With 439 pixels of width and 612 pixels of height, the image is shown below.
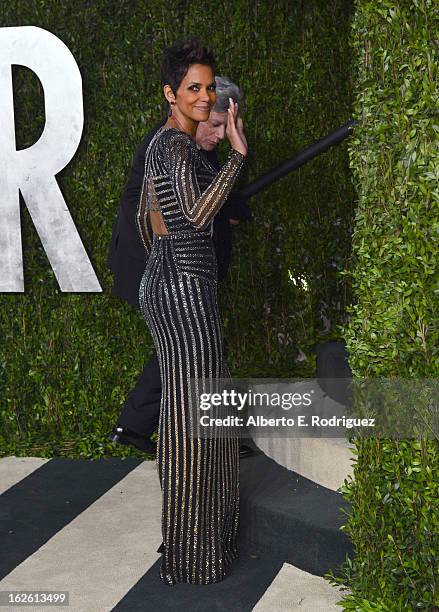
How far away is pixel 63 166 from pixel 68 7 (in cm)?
97

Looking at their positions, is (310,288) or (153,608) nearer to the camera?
(153,608)

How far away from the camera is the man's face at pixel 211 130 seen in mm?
4297

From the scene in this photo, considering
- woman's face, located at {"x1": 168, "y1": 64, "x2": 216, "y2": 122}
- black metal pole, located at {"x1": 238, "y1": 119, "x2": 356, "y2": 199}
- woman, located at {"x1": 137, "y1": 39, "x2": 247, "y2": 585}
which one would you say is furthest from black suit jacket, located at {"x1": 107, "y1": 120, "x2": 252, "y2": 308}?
woman's face, located at {"x1": 168, "y1": 64, "x2": 216, "y2": 122}

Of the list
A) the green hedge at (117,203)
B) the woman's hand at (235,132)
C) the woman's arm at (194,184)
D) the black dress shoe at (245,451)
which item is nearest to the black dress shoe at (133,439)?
the black dress shoe at (245,451)

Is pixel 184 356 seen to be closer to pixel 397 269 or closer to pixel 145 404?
pixel 397 269

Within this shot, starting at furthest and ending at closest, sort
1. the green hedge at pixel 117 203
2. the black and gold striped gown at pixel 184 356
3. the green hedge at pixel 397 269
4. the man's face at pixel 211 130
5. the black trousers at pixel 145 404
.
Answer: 1. the green hedge at pixel 117 203
2. the black trousers at pixel 145 404
3. the man's face at pixel 211 130
4. the black and gold striped gown at pixel 184 356
5. the green hedge at pixel 397 269

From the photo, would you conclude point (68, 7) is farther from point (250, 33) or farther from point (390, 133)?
point (390, 133)

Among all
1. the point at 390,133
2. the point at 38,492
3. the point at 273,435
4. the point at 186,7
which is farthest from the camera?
the point at 186,7

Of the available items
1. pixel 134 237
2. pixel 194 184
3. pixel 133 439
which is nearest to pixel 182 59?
pixel 194 184

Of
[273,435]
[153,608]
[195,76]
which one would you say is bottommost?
[153,608]

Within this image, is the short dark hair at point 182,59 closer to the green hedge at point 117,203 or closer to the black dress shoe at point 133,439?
the green hedge at point 117,203

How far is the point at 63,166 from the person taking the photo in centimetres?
545

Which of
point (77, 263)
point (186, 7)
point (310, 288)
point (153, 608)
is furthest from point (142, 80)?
point (153, 608)

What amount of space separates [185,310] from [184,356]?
18 centimetres
